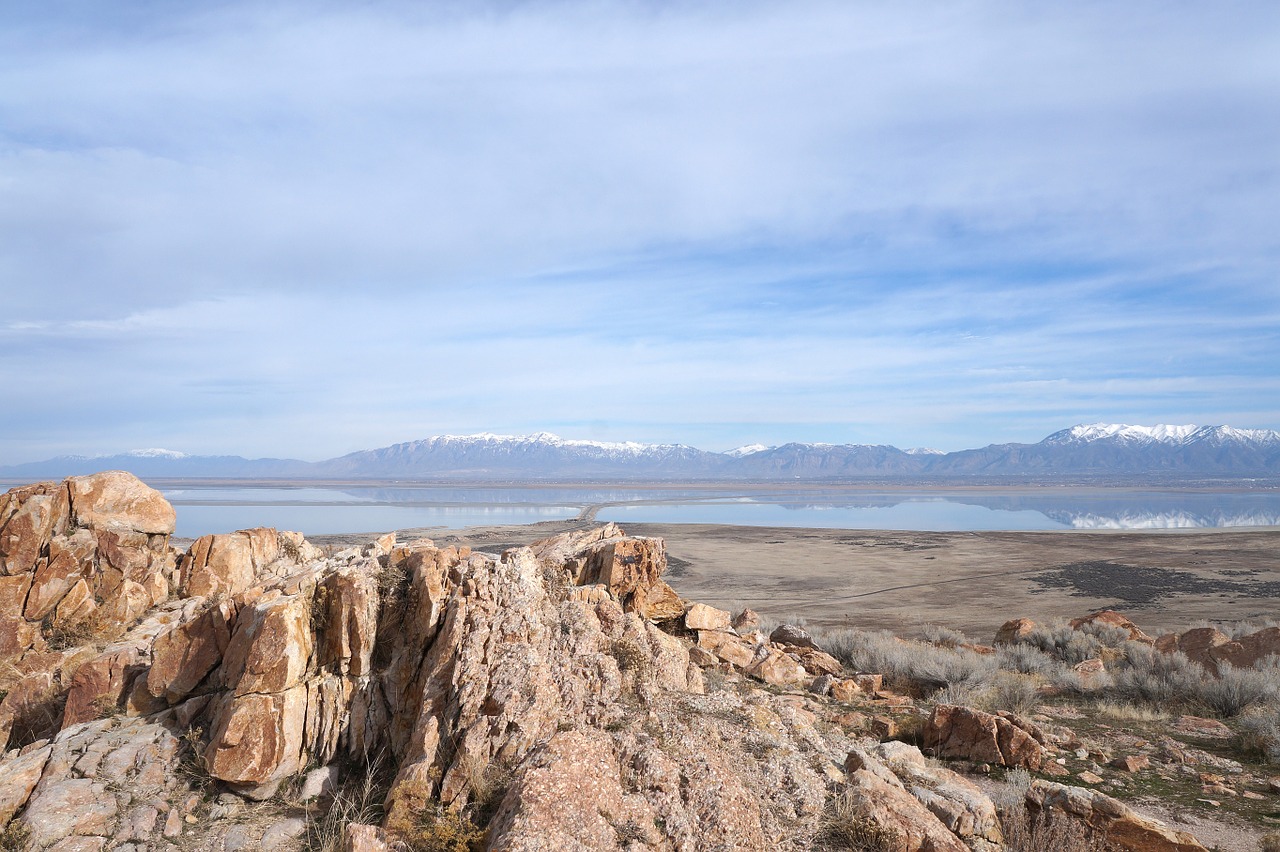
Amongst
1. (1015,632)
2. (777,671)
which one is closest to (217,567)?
(777,671)

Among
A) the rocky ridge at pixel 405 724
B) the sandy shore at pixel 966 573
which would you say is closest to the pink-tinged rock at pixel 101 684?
the rocky ridge at pixel 405 724

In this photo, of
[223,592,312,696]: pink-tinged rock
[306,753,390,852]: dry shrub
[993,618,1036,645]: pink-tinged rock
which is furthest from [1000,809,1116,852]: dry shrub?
[993,618,1036,645]: pink-tinged rock

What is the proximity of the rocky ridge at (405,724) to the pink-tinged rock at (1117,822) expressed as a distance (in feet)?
0.08

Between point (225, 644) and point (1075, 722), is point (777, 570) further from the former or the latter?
point (225, 644)

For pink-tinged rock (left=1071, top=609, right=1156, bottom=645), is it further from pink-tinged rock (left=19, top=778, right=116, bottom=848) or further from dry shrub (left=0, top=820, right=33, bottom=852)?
dry shrub (left=0, top=820, right=33, bottom=852)

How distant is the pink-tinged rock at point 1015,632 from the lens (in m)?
18.8

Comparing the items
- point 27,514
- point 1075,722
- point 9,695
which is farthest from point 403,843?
point 1075,722

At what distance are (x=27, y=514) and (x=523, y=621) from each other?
7635 mm

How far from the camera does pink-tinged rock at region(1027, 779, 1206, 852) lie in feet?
22.2

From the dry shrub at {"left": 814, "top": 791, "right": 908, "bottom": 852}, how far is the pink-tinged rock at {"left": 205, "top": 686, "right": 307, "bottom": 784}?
538 centimetres

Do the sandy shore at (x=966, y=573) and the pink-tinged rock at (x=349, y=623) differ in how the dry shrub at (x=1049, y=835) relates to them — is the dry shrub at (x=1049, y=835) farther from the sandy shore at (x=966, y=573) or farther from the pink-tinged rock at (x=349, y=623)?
the sandy shore at (x=966, y=573)

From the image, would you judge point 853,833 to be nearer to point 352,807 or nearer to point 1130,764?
point 352,807

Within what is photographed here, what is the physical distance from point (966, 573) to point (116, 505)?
131 ft

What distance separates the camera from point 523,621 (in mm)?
8211
